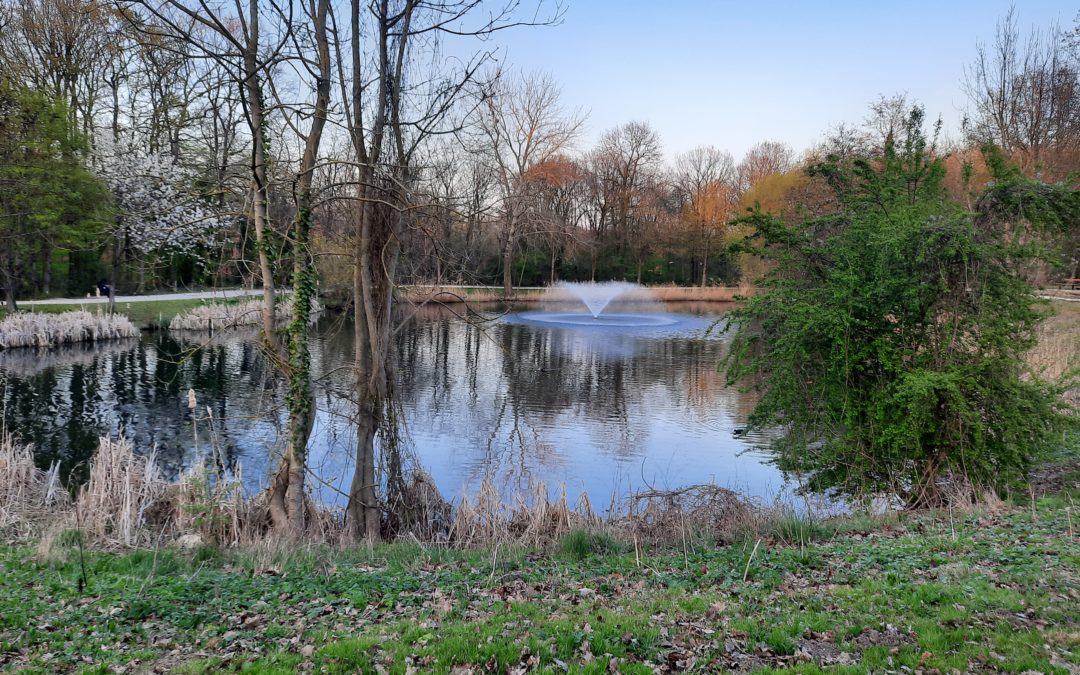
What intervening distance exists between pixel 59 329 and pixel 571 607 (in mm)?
23648

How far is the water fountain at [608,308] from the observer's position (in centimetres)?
3381

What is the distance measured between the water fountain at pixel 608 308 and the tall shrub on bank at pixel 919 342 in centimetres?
2243

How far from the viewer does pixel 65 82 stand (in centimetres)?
2989

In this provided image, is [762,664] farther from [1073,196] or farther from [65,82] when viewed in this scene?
[65,82]

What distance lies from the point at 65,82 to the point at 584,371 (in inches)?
1087

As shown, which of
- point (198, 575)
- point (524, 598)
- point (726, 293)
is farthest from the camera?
point (726, 293)

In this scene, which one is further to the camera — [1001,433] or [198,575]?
[1001,433]

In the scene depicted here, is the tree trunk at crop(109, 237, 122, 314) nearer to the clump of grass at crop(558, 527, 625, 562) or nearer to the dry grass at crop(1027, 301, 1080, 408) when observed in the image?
the clump of grass at crop(558, 527, 625, 562)

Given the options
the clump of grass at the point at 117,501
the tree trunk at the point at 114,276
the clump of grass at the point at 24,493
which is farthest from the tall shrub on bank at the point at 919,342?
the tree trunk at the point at 114,276

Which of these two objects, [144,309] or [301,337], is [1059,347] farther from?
[144,309]

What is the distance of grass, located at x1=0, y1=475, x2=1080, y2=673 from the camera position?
4.14 m

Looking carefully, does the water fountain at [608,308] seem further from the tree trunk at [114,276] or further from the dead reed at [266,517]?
the dead reed at [266,517]

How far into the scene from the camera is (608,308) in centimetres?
4169

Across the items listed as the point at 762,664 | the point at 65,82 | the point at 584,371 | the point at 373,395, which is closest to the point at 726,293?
the point at 584,371
